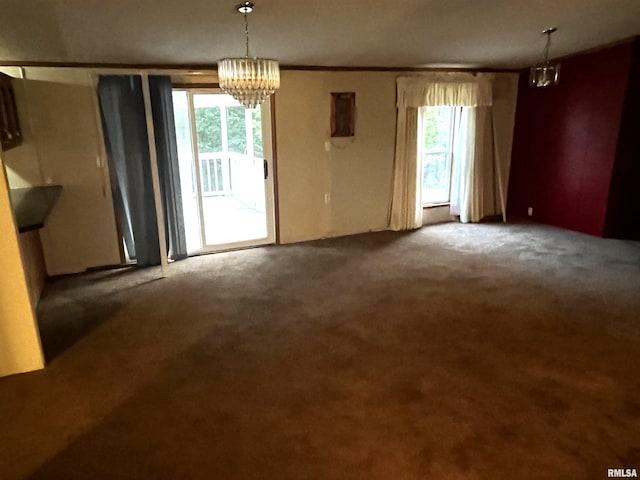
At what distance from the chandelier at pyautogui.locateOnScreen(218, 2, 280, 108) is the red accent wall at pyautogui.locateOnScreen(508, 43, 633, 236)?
4.28 m

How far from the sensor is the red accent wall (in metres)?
5.45

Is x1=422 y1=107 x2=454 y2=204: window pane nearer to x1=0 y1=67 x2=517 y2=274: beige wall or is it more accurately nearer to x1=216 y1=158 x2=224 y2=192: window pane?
x1=0 y1=67 x2=517 y2=274: beige wall

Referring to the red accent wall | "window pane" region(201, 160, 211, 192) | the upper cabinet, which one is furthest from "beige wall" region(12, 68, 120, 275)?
the red accent wall

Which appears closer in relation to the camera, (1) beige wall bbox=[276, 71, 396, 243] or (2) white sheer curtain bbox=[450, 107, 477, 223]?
(1) beige wall bbox=[276, 71, 396, 243]

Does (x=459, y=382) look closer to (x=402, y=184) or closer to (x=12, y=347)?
(x=12, y=347)

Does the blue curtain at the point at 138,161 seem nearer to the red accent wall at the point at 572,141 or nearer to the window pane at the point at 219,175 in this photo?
the window pane at the point at 219,175

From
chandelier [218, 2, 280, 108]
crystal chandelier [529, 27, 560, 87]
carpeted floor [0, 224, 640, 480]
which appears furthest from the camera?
crystal chandelier [529, 27, 560, 87]

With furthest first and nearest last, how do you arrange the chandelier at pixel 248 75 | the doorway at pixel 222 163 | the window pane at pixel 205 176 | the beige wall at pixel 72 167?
the window pane at pixel 205 176 → the doorway at pixel 222 163 → the beige wall at pixel 72 167 → the chandelier at pixel 248 75

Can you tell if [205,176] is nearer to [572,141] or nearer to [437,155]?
[437,155]

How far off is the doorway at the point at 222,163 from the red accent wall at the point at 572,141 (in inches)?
150

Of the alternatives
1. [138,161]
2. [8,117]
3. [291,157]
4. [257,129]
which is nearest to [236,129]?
[257,129]

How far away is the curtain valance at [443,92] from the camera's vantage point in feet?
19.4

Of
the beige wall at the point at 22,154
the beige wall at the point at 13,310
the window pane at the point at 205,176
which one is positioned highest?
the beige wall at the point at 22,154

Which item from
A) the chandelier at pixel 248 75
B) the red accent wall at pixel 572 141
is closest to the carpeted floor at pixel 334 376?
the red accent wall at pixel 572 141
